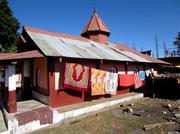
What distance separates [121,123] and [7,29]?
81.9 feet

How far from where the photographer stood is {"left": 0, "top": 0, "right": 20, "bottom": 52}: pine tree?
27.2m

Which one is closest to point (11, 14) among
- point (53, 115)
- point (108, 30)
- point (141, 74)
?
point (108, 30)

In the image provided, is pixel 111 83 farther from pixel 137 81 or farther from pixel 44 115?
pixel 44 115

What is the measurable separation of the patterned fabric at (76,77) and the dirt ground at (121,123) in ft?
6.45

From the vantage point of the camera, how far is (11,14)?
30516 mm

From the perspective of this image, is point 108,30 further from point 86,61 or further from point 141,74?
point 86,61

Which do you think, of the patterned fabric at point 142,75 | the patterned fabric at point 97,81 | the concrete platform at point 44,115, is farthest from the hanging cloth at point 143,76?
the concrete platform at point 44,115

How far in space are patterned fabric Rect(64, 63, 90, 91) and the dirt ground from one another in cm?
196

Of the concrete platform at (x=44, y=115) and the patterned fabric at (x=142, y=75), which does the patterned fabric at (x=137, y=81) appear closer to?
the patterned fabric at (x=142, y=75)

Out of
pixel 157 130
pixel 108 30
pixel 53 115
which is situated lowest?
pixel 157 130

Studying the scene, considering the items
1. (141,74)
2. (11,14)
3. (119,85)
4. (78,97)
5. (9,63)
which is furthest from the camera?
(11,14)

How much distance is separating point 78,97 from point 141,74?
8.01 metres

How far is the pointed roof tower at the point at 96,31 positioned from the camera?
Result: 20.0 metres

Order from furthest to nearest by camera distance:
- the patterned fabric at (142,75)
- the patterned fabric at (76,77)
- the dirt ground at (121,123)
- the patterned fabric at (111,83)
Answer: the patterned fabric at (142,75) < the patterned fabric at (111,83) < the patterned fabric at (76,77) < the dirt ground at (121,123)
